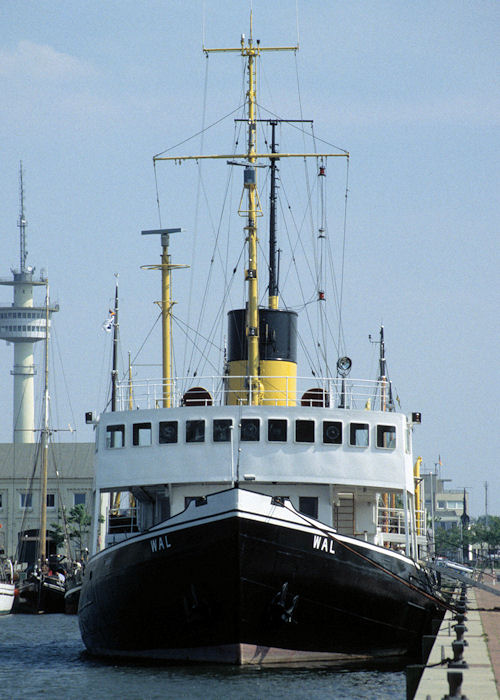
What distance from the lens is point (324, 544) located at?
2564cm

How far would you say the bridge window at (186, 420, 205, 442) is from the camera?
28.3m

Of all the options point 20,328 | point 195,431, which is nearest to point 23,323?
point 20,328

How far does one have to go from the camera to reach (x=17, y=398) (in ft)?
481

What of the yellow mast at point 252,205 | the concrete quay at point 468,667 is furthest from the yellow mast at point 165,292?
the concrete quay at point 468,667

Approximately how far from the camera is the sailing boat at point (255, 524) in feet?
82.5

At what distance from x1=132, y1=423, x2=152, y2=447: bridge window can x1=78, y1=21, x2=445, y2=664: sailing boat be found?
36 mm

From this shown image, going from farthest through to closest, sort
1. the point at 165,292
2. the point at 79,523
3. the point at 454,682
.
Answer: the point at 79,523
the point at 165,292
the point at 454,682

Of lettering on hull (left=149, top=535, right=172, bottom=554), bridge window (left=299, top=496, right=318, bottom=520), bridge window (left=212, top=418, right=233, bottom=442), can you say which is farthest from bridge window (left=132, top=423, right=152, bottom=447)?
bridge window (left=299, top=496, right=318, bottom=520)

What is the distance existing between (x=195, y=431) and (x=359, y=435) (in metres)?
4.17

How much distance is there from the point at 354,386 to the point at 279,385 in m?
3.10

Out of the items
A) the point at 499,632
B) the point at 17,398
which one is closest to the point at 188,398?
the point at 499,632

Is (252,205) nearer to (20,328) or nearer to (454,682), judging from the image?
(454,682)

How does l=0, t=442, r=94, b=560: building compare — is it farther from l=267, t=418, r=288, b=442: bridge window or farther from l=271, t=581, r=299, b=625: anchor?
→ l=271, t=581, r=299, b=625: anchor

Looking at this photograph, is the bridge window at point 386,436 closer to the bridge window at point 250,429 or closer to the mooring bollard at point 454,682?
the bridge window at point 250,429
